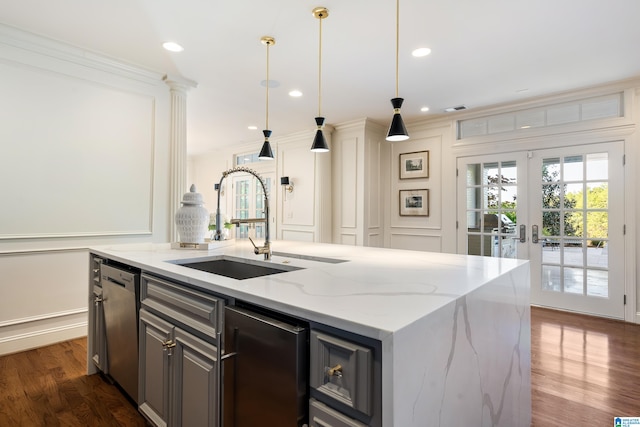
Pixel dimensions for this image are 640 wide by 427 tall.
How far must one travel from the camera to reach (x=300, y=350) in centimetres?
91

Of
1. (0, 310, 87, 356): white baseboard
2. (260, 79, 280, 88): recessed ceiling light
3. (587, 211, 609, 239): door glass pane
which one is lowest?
(0, 310, 87, 356): white baseboard

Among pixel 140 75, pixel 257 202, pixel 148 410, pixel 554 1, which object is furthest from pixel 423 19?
pixel 257 202

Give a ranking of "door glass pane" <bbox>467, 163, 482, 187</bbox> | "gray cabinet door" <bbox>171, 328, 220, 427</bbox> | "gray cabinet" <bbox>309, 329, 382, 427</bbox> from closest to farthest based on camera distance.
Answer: "gray cabinet" <bbox>309, 329, 382, 427</bbox>
"gray cabinet door" <bbox>171, 328, 220, 427</bbox>
"door glass pane" <bbox>467, 163, 482, 187</bbox>

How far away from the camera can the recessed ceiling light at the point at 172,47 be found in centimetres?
280

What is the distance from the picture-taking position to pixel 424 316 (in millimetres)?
837

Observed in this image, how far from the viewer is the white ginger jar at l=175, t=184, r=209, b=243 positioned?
2.20 meters

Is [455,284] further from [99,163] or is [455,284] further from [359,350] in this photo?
[99,163]

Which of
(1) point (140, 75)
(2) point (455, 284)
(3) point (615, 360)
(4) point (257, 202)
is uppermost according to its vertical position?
(1) point (140, 75)

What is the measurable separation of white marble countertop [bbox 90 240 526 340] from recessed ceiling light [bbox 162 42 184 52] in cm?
186

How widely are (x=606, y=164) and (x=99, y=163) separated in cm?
524

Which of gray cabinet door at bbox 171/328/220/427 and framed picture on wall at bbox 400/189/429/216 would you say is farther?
framed picture on wall at bbox 400/189/429/216

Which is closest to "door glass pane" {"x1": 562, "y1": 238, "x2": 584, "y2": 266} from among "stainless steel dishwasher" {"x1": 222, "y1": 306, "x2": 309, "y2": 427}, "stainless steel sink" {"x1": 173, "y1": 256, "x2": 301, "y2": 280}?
"stainless steel sink" {"x1": 173, "y1": 256, "x2": 301, "y2": 280}

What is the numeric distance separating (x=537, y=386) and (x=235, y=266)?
2145 mm

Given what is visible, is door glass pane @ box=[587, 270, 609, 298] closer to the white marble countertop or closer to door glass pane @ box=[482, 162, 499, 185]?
door glass pane @ box=[482, 162, 499, 185]
